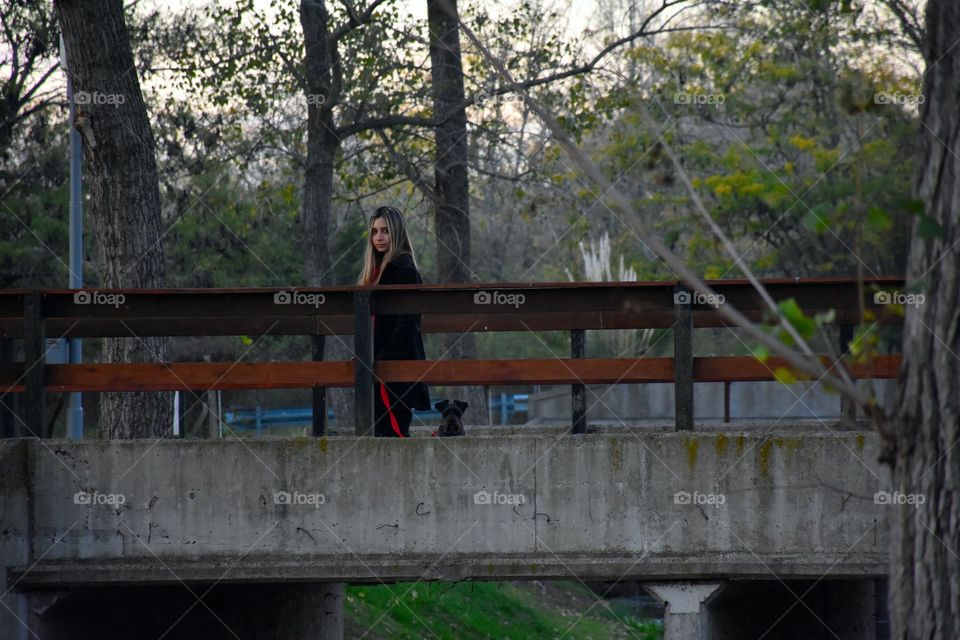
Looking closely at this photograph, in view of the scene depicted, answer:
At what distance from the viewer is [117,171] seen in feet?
34.9

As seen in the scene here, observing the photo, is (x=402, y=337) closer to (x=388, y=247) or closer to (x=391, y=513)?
(x=388, y=247)

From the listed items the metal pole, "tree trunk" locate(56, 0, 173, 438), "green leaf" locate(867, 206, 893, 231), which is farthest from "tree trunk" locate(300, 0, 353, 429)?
"green leaf" locate(867, 206, 893, 231)

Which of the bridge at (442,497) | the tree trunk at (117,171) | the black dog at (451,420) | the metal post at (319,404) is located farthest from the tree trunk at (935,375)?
the tree trunk at (117,171)

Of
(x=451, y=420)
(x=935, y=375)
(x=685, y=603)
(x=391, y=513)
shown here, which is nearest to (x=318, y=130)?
(x=451, y=420)

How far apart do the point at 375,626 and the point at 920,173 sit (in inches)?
391

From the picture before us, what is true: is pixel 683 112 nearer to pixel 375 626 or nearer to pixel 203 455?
pixel 375 626

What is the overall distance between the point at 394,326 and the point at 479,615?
7.30m

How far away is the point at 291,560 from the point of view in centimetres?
708

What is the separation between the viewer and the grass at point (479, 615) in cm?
1289

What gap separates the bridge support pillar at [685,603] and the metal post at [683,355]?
0.92 m

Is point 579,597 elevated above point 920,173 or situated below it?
below

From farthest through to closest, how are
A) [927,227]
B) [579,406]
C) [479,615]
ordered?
[479,615] → [579,406] → [927,227]

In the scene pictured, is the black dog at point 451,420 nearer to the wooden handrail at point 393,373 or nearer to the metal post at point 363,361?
the wooden handrail at point 393,373

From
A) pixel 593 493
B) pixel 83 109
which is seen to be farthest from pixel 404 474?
pixel 83 109
